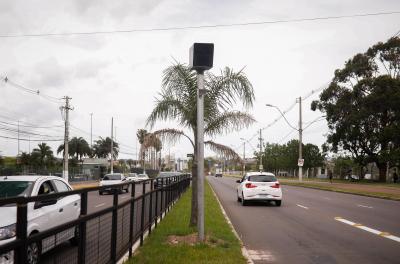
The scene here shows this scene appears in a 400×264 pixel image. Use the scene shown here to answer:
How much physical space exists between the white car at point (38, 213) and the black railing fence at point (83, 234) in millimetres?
13

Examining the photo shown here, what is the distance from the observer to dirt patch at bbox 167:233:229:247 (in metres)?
10.5

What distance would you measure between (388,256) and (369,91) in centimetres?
5441

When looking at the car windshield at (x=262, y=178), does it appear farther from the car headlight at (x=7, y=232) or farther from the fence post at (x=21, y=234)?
the fence post at (x=21, y=234)

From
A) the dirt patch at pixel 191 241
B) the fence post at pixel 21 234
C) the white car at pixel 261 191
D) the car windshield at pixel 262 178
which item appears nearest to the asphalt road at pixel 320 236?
the dirt patch at pixel 191 241

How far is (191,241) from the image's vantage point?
10.8 meters

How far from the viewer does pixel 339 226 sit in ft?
49.4

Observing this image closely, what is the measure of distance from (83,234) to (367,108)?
5758 centimetres

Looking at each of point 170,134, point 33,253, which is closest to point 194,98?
point 170,134

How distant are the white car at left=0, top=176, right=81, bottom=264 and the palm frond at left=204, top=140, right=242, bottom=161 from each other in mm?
5138

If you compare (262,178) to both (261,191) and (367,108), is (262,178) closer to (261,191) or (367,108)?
(261,191)

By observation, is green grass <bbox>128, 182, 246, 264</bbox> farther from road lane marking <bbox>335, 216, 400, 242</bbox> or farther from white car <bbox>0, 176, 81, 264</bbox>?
road lane marking <bbox>335, 216, 400, 242</bbox>

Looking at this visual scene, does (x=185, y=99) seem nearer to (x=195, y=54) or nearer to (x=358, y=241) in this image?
(x=195, y=54)

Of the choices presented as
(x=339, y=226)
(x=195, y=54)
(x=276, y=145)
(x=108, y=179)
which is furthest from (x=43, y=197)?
(x=276, y=145)

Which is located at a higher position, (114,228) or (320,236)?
(114,228)
